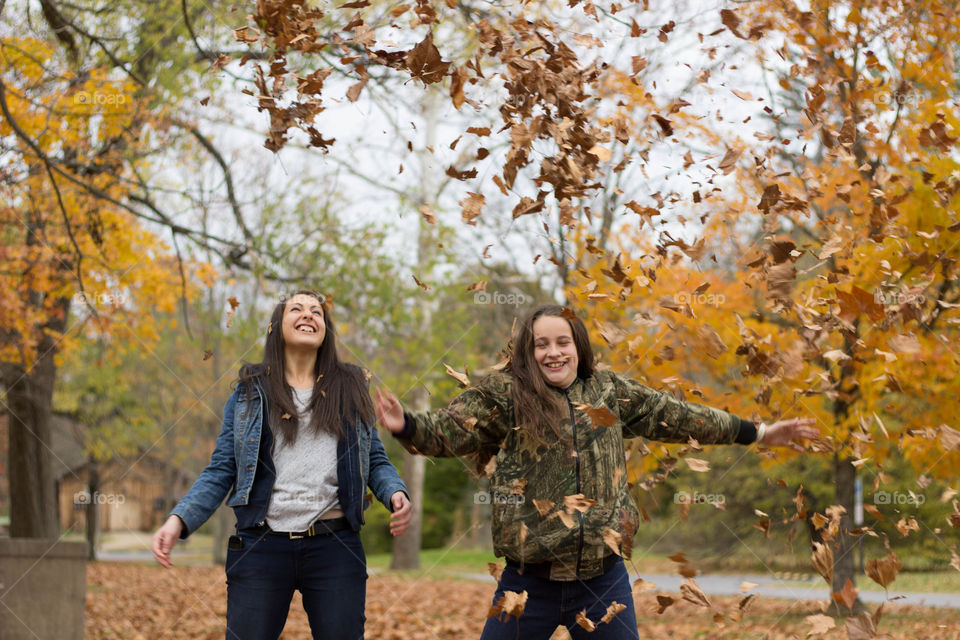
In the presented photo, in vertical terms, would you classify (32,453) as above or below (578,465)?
below

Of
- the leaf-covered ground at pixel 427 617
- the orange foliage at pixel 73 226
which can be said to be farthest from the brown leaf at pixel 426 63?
the orange foliage at pixel 73 226

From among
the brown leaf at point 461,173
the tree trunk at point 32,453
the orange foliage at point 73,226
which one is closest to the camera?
the brown leaf at point 461,173

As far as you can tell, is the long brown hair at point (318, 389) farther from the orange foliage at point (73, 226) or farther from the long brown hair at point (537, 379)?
the orange foliage at point (73, 226)

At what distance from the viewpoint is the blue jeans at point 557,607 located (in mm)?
3004

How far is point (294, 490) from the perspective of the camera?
3.20 meters

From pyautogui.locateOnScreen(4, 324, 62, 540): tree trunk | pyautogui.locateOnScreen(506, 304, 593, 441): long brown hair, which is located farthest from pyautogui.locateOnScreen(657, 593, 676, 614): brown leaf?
pyautogui.locateOnScreen(4, 324, 62, 540): tree trunk

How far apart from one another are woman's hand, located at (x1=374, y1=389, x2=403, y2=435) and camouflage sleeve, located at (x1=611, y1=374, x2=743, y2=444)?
79cm

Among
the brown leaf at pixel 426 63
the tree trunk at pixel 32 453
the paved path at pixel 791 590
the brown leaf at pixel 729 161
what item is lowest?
the paved path at pixel 791 590

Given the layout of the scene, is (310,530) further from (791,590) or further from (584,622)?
(791,590)

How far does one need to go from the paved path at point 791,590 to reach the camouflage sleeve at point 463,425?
4849 mm

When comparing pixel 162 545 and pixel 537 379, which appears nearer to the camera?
pixel 162 545

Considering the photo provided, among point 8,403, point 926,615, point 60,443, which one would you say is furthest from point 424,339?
point 60,443

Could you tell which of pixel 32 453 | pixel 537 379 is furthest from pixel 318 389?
pixel 32 453

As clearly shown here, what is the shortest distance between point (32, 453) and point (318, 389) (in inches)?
375
